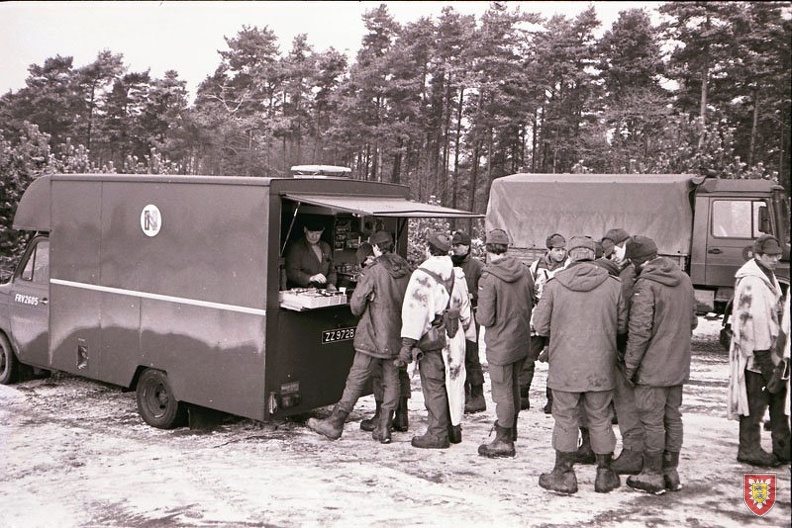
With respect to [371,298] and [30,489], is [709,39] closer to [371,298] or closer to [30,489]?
[371,298]

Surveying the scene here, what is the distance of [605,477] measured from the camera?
16.0ft

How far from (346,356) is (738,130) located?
762cm

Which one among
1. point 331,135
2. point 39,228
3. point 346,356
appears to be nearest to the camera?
point 346,356

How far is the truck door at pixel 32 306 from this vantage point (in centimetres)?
742

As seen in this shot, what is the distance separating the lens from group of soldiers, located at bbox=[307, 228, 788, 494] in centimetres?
484

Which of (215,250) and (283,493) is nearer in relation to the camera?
(283,493)

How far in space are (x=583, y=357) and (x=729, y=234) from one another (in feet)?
24.4

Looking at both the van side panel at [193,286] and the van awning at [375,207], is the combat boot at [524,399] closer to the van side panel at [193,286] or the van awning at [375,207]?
the van awning at [375,207]

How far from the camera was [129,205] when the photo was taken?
6543 mm

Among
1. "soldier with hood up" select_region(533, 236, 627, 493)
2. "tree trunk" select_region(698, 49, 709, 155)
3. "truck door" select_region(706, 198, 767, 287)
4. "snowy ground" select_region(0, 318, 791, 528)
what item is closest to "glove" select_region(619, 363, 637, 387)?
"soldier with hood up" select_region(533, 236, 627, 493)

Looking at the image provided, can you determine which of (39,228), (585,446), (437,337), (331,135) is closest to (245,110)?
(331,135)

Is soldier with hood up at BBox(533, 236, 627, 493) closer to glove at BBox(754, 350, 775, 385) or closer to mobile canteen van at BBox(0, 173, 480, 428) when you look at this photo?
glove at BBox(754, 350, 775, 385)

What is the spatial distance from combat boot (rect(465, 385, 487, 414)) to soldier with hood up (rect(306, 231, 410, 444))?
50.1 inches

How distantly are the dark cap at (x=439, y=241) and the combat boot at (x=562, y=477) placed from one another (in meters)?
1.92
